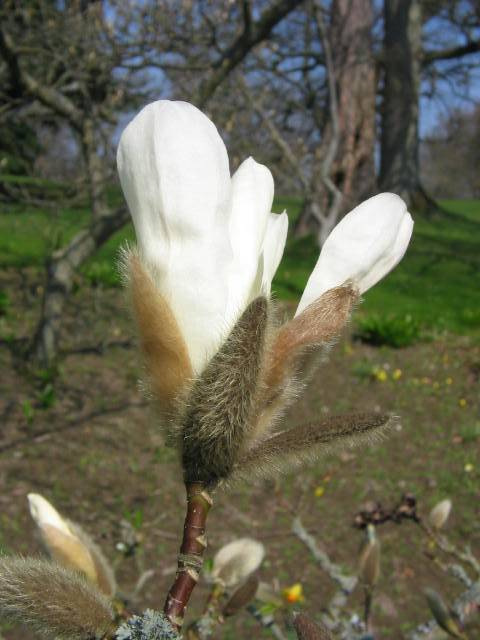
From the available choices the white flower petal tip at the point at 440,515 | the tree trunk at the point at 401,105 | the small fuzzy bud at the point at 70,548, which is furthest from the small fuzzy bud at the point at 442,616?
the tree trunk at the point at 401,105

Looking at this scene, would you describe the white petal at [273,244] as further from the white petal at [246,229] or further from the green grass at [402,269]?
the green grass at [402,269]

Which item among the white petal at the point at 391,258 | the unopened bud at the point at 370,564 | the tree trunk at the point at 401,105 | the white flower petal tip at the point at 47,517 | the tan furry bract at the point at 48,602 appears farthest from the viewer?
the tree trunk at the point at 401,105

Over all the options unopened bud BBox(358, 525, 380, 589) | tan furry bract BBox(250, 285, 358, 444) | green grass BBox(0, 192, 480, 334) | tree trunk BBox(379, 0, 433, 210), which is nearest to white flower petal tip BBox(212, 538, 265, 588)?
unopened bud BBox(358, 525, 380, 589)

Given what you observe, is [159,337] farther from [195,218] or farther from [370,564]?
[370,564]

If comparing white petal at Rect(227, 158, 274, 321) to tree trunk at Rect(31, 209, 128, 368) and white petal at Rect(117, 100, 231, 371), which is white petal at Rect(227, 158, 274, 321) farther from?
tree trunk at Rect(31, 209, 128, 368)

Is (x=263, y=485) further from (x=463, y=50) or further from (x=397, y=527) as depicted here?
(x=463, y=50)

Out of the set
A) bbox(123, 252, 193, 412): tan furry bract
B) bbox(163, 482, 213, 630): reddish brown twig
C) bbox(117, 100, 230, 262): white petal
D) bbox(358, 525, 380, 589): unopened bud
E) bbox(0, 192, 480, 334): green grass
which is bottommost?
bbox(0, 192, 480, 334): green grass
